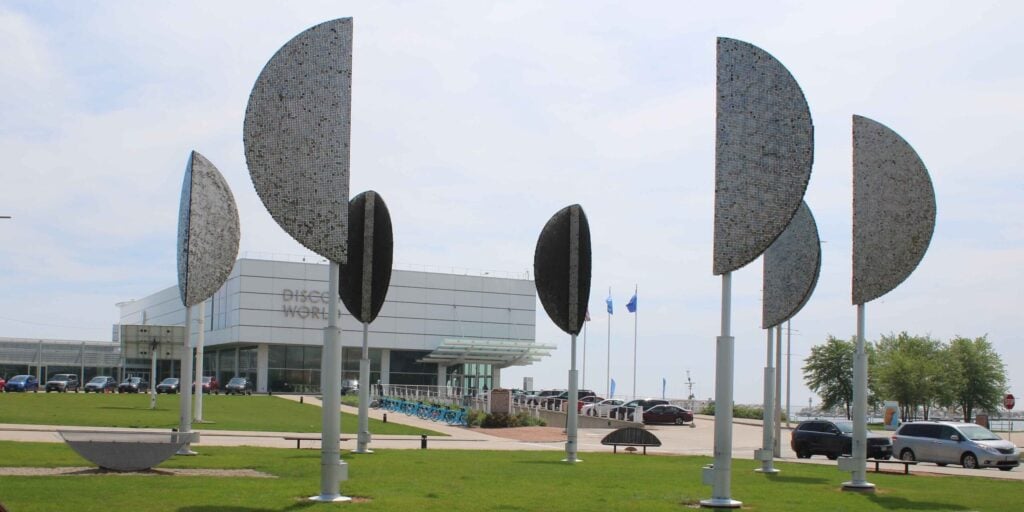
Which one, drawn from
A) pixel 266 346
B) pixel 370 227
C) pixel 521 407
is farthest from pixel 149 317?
pixel 370 227

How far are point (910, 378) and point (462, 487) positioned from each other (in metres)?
57.1

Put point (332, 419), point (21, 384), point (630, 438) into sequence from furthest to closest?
point (21, 384)
point (630, 438)
point (332, 419)

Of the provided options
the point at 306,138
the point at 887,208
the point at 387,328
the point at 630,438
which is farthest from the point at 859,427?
the point at 387,328

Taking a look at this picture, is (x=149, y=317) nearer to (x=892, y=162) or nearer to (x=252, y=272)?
(x=252, y=272)

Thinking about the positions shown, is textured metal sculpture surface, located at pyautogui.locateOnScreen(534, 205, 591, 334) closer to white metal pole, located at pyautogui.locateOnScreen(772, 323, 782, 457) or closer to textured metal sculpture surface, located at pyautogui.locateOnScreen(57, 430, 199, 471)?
white metal pole, located at pyautogui.locateOnScreen(772, 323, 782, 457)

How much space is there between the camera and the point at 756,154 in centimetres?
1638

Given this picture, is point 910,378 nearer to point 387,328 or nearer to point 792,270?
point 387,328

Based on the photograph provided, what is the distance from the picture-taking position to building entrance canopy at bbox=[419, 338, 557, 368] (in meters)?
90.6

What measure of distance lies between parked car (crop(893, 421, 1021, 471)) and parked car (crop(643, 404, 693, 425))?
86.0 ft

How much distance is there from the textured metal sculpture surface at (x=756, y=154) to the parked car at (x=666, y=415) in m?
45.2

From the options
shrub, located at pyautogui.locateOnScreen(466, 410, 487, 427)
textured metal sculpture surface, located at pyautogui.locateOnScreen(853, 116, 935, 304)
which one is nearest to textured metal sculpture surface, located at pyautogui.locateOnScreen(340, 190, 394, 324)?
textured metal sculpture surface, located at pyautogui.locateOnScreen(853, 116, 935, 304)

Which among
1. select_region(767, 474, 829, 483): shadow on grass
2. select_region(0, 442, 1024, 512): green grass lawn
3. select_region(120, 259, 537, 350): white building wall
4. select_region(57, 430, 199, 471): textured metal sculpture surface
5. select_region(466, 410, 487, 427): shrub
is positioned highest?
select_region(120, 259, 537, 350): white building wall

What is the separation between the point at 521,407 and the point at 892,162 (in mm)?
38875

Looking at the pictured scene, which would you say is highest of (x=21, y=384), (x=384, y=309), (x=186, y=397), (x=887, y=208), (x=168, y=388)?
(x=887, y=208)
